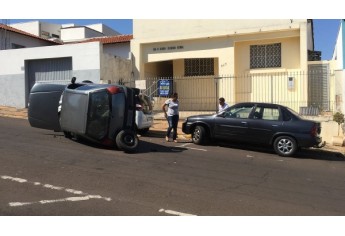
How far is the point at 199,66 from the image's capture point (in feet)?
72.2

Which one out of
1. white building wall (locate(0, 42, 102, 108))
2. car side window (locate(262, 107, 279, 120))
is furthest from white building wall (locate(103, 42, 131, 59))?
car side window (locate(262, 107, 279, 120))

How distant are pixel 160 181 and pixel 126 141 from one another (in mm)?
2834

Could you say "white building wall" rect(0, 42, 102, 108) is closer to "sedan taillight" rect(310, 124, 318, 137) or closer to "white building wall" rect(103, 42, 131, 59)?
"white building wall" rect(103, 42, 131, 59)

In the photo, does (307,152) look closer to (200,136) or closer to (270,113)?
(270,113)

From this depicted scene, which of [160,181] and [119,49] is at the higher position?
[119,49]

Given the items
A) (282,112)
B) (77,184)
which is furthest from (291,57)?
(77,184)

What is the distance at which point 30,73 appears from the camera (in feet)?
66.8

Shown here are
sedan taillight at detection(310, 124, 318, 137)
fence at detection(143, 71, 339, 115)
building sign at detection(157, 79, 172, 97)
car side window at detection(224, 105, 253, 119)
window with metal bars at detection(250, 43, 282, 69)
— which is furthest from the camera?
building sign at detection(157, 79, 172, 97)

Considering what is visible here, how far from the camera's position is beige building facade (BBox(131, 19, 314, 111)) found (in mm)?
18438

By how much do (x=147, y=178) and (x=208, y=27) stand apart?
46.7 ft

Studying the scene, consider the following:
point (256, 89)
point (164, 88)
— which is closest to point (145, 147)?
point (164, 88)

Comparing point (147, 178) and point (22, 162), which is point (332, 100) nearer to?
point (147, 178)

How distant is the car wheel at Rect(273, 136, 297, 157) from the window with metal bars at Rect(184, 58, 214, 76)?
11555 millimetres

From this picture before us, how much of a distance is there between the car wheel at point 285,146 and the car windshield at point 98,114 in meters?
4.89
